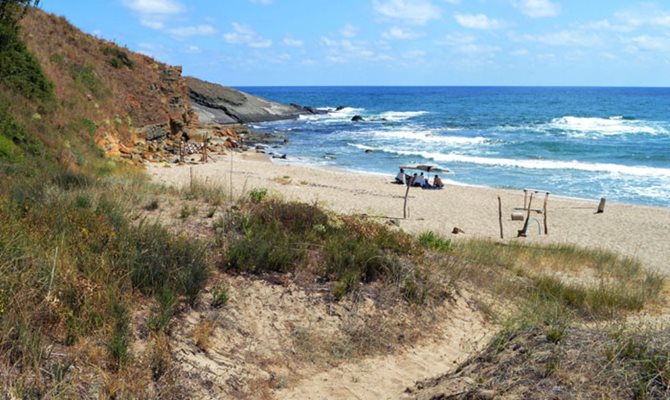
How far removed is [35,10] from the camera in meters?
27.7

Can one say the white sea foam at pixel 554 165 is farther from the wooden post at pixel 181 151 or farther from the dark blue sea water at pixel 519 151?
the wooden post at pixel 181 151

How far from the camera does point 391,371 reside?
6.27 meters

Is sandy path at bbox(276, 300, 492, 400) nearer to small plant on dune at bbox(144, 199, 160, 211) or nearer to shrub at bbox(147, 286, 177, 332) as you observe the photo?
shrub at bbox(147, 286, 177, 332)

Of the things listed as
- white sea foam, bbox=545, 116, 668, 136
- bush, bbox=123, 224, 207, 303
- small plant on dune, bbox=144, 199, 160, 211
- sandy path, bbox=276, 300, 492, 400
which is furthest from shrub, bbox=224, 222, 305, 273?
white sea foam, bbox=545, 116, 668, 136

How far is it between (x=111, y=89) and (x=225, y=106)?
3695cm

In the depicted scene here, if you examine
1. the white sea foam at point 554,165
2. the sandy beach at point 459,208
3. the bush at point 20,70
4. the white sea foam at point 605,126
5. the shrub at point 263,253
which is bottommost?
the sandy beach at point 459,208

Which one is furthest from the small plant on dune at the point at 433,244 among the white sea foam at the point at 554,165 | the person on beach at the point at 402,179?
the white sea foam at the point at 554,165

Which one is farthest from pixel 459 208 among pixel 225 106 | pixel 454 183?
pixel 225 106

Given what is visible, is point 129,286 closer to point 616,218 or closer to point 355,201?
point 355,201

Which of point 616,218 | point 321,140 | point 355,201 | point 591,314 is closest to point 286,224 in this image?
point 591,314

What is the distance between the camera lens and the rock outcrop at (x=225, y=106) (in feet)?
197

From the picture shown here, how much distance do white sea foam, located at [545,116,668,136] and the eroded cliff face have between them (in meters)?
41.1

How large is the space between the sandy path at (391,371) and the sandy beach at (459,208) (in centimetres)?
933

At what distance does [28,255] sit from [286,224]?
153 inches
